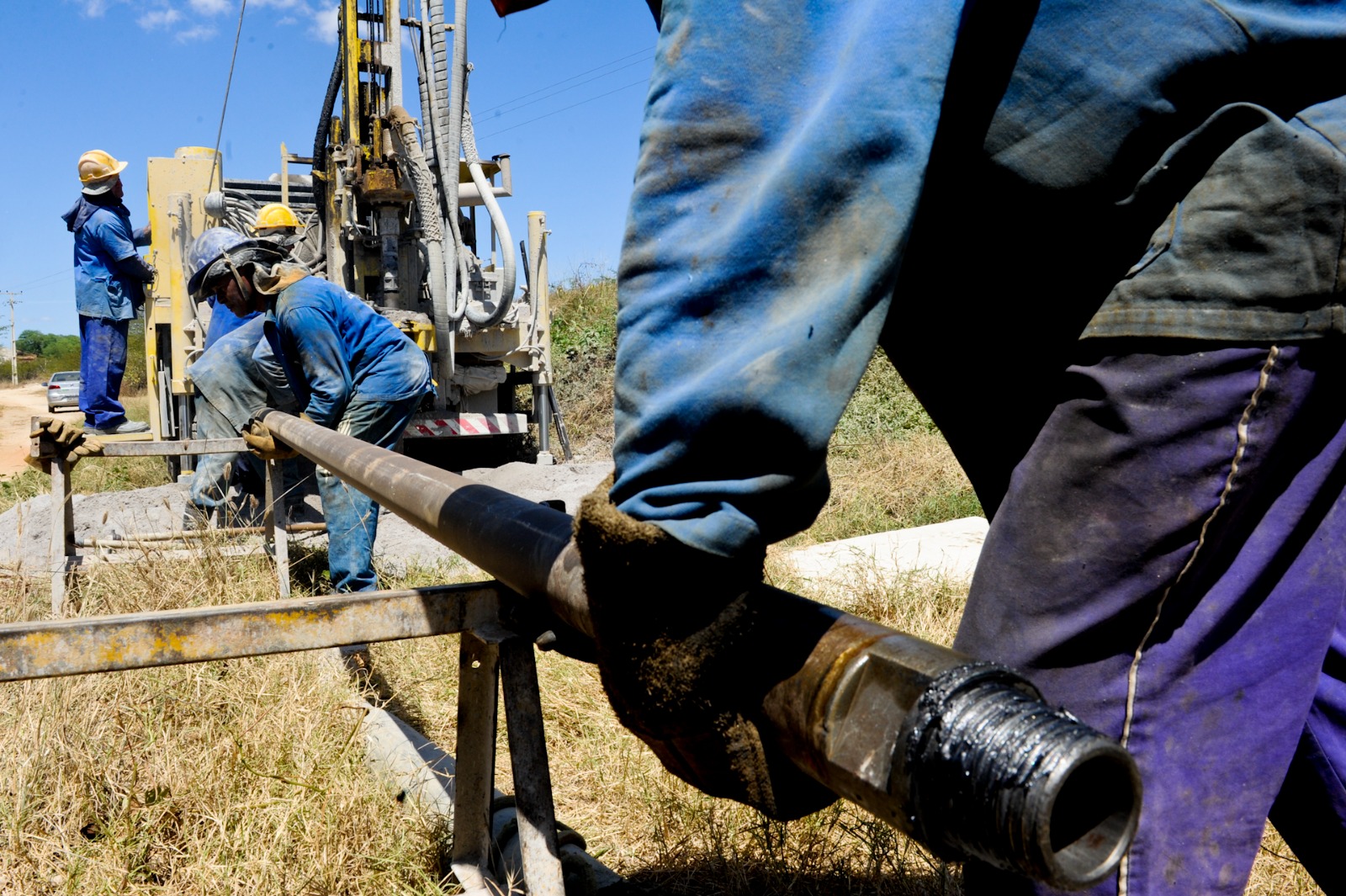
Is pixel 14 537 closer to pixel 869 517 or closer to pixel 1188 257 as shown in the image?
pixel 869 517

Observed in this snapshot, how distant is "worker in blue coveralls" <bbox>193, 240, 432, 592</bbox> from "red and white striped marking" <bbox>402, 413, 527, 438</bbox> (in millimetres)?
3194

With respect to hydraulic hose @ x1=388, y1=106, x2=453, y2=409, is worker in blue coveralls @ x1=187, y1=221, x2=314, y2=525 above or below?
below

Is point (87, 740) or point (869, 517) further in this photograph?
point (869, 517)

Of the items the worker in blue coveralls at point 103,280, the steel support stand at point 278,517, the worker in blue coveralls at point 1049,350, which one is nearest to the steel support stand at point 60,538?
the steel support stand at point 278,517

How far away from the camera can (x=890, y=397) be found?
951cm

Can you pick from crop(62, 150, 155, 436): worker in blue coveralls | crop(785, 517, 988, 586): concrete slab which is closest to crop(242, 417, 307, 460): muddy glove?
crop(785, 517, 988, 586): concrete slab

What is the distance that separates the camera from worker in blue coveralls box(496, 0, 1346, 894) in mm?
891

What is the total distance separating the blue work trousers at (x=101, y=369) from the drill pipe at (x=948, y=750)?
8.90 meters

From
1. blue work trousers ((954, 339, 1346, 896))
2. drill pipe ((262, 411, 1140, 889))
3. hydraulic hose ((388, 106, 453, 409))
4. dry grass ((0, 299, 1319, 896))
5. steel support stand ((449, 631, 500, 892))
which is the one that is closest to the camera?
drill pipe ((262, 411, 1140, 889))

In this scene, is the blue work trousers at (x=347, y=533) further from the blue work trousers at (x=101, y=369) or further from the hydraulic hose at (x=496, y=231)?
the blue work trousers at (x=101, y=369)

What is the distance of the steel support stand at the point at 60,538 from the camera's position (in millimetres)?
4547

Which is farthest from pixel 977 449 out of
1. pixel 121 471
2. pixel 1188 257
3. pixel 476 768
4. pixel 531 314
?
pixel 121 471

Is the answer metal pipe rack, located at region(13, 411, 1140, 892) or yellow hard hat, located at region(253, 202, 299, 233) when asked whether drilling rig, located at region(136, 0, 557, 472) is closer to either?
yellow hard hat, located at region(253, 202, 299, 233)

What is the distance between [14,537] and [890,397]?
6.79 metres
